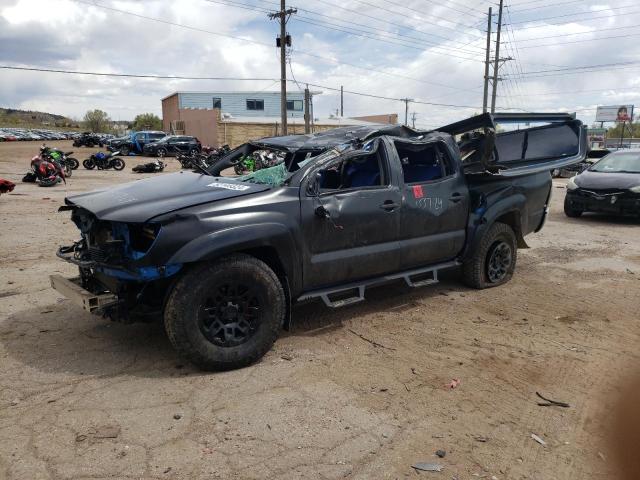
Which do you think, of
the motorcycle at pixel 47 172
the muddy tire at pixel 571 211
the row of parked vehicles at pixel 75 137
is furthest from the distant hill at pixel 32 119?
the muddy tire at pixel 571 211

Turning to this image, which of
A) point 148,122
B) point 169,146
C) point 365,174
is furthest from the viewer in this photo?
point 148,122

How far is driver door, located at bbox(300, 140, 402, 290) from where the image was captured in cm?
440

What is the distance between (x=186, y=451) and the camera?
2963mm

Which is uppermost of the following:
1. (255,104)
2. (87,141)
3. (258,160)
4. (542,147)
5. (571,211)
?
(255,104)

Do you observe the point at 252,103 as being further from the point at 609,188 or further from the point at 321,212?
the point at 321,212

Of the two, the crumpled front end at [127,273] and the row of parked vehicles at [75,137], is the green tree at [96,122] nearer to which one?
the row of parked vehicles at [75,137]

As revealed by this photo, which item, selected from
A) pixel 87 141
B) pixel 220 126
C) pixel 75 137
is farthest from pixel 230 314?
pixel 75 137

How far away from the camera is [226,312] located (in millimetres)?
3898

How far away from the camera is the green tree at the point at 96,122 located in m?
87.4

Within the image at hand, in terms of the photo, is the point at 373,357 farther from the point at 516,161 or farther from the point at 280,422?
the point at 516,161

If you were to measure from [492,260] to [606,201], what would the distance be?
6.02m

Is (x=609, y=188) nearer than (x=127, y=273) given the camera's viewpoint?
No

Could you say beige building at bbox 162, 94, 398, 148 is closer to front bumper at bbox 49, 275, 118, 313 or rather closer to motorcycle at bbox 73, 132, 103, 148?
motorcycle at bbox 73, 132, 103, 148

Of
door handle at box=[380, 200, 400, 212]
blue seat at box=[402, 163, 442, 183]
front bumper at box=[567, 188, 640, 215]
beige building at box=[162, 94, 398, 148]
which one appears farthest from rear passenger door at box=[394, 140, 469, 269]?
beige building at box=[162, 94, 398, 148]
